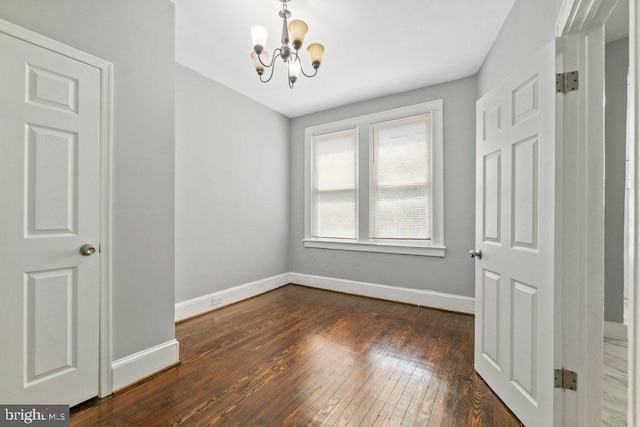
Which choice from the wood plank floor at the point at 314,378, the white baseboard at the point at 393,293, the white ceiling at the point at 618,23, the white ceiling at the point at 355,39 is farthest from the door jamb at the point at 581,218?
the white baseboard at the point at 393,293

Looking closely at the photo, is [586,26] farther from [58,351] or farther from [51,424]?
[51,424]

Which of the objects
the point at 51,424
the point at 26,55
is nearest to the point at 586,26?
the point at 26,55

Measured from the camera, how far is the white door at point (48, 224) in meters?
1.42

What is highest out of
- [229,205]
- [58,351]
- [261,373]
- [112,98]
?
[112,98]

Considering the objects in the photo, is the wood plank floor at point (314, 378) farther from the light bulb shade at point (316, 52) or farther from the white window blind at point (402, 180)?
the light bulb shade at point (316, 52)

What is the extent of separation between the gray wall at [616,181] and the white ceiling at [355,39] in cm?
121

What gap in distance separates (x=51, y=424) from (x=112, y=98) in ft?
6.22

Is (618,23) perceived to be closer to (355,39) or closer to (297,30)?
(355,39)

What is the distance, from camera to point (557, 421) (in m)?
1.32

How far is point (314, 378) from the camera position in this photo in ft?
6.43

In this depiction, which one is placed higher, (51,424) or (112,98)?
(112,98)

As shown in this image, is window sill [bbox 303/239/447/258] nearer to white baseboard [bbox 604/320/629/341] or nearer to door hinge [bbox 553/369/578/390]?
white baseboard [bbox 604/320/629/341]

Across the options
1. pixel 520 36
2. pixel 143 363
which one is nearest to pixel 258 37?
pixel 520 36

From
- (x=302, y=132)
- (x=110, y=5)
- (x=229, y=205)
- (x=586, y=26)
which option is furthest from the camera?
(x=302, y=132)
